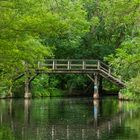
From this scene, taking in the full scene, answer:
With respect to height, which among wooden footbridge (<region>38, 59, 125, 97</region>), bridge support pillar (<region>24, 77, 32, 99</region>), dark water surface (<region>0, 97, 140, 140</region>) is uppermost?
wooden footbridge (<region>38, 59, 125, 97</region>)

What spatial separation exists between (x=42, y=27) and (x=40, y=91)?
3536 cm

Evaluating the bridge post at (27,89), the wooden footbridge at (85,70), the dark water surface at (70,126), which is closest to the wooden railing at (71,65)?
the wooden footbridge at (85,70)

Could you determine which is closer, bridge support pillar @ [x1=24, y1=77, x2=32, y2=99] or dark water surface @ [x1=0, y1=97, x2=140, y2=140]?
dark water surface @ [x1=0, y1=97, x2=140, y2=140]

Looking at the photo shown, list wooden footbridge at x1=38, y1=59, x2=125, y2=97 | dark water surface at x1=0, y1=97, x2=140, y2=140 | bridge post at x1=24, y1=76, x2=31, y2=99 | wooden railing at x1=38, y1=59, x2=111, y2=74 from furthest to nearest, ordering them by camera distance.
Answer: bridge post at x1=24, y1=76, x2=31, y2=99 → wooden railing at x1=38, y1=59, x2=111, y2=74 → wooden footbridge at x1=38, y1=59, x2=125, y2=97 → dark water surface at x1=0, y1=97, x2=140, y2=140

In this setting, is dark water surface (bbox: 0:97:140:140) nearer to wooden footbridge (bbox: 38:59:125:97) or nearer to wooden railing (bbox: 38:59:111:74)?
wooden footbridge (bbox: 38:59:125:97)

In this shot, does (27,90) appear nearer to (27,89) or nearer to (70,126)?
(27,89)

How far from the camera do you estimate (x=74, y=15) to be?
175 feet

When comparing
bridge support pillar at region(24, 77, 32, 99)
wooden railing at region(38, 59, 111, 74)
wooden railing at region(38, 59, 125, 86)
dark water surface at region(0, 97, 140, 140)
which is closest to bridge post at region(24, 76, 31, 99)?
bridge support pillar at region(24, 77, 32, 99)

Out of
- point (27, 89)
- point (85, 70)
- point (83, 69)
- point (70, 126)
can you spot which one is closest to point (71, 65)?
point (83, 69)

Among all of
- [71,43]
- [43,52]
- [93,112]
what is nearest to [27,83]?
[71,43]

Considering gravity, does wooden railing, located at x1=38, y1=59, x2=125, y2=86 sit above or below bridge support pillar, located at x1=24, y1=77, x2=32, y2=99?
above

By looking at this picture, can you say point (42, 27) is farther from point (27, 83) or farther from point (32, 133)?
point (27, 83)

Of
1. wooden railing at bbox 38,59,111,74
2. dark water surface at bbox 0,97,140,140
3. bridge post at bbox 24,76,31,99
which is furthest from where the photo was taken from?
bridge post at bbox 24,76,31,99

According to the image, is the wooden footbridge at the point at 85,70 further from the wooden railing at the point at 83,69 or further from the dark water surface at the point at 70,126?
the dark water surface at the point at 70,126
